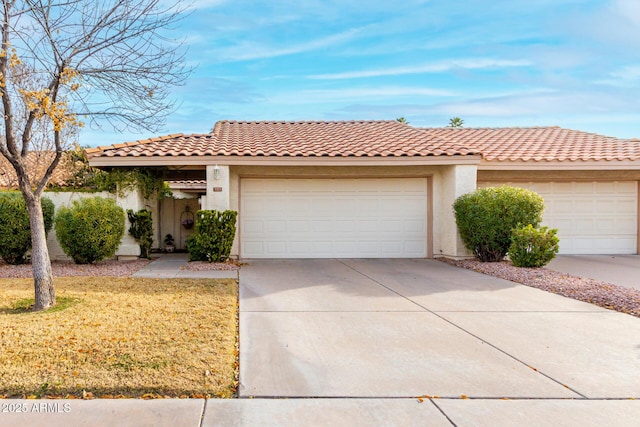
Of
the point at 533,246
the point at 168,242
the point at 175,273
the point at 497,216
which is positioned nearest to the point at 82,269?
the point at 175,273

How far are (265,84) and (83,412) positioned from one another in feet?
35.9

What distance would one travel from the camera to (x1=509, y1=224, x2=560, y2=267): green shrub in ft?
32.9

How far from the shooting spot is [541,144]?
15.0 meters

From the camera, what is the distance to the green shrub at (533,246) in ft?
32.9

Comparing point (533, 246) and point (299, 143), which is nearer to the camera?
point (533, 246)

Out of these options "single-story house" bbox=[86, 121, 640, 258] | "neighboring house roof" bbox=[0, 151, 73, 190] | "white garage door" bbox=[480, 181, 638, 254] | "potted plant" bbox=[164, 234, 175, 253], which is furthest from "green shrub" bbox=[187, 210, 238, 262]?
"neighboring house roof" bbox=[0, 151, 73, 190]

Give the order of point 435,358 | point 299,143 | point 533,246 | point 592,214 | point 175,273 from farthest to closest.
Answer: point 592,214
point 299,143
point 533,246
point 175,273
point 435,358

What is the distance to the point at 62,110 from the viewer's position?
19.8 ft

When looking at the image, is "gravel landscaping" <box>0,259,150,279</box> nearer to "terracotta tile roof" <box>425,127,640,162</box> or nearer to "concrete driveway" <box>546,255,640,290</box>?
"terracotta tile roof" <box>425,127,640,162</box>

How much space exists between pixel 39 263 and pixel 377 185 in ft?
28.7

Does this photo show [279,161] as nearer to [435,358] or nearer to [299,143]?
[299,143]

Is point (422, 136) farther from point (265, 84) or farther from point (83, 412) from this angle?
point (83, 412)

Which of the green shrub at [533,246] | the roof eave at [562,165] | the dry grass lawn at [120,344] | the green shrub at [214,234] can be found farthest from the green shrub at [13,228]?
the roof eave at [562,165]

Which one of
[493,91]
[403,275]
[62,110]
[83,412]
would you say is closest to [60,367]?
[83,412]
